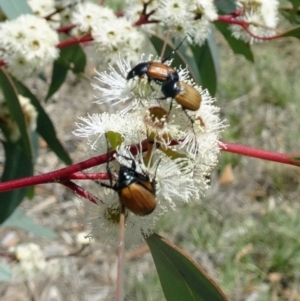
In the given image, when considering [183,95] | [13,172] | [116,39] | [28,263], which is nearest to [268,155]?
[183,95]

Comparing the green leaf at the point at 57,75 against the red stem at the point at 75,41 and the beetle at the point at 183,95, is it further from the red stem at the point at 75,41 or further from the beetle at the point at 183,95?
the beetle at the point at 183,95

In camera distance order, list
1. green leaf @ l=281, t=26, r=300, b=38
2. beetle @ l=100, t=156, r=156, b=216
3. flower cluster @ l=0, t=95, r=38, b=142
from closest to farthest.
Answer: beetle @ l=100, t=156, r=156, b=216 → green leaf @ l=281, t=26, r=300, b=38 → flower cluster @ l=0, t=95, r=38, b=142

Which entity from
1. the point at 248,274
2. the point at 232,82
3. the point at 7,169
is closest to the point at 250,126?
the point at 232,82

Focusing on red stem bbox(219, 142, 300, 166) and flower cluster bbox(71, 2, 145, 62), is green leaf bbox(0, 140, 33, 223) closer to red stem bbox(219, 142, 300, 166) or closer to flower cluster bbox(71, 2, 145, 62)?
flower cluster bbox(71, 2, 145, 62)

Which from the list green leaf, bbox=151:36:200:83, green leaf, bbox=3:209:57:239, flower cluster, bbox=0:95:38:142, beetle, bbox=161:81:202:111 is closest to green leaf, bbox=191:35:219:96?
green leaf, bbox=151:36:200:83

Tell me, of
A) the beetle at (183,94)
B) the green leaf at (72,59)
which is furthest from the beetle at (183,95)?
the green leaf at (72,59)

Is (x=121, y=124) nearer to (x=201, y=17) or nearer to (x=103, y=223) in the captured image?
(x=103, y=223)
